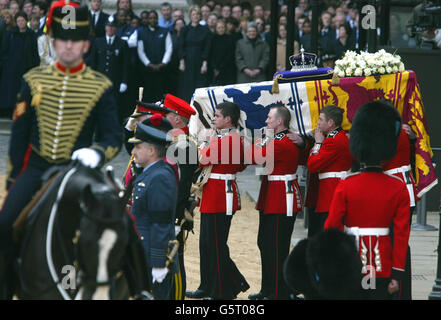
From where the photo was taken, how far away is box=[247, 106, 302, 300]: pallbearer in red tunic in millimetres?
8625

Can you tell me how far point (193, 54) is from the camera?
17.6 m

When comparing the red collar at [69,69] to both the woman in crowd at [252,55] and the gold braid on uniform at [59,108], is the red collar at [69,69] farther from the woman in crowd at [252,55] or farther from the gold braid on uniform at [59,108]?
the woman in crowd at [252,55]

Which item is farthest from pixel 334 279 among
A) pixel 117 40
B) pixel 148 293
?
pixel 117 40

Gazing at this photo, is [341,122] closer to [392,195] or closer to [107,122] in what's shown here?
[392,195]

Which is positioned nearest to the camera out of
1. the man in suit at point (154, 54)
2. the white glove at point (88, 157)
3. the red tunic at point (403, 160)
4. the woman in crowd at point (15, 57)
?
the white glove at point (88, 157)

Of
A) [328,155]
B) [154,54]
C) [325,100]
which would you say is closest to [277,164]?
[328,155]

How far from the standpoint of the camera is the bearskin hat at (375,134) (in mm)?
6445

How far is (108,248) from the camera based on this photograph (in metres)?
4.82

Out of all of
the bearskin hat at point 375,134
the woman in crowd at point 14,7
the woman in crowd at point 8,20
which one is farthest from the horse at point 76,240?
the woman in crowd at point 14,7

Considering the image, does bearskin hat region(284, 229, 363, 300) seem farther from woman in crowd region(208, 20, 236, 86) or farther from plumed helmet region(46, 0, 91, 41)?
woman in crowd region(208, 20, 236, 86)

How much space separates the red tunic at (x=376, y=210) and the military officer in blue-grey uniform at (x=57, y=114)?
157 centimetres

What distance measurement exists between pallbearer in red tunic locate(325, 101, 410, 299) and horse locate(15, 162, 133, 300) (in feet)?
5.35

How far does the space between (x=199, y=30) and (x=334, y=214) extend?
1168 centimetres

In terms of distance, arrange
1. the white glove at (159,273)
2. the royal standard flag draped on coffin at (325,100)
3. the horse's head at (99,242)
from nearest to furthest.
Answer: the horse's head at (99,242), the white glove at (159,273), the royal standard flag draped on coffin at (325,100)
